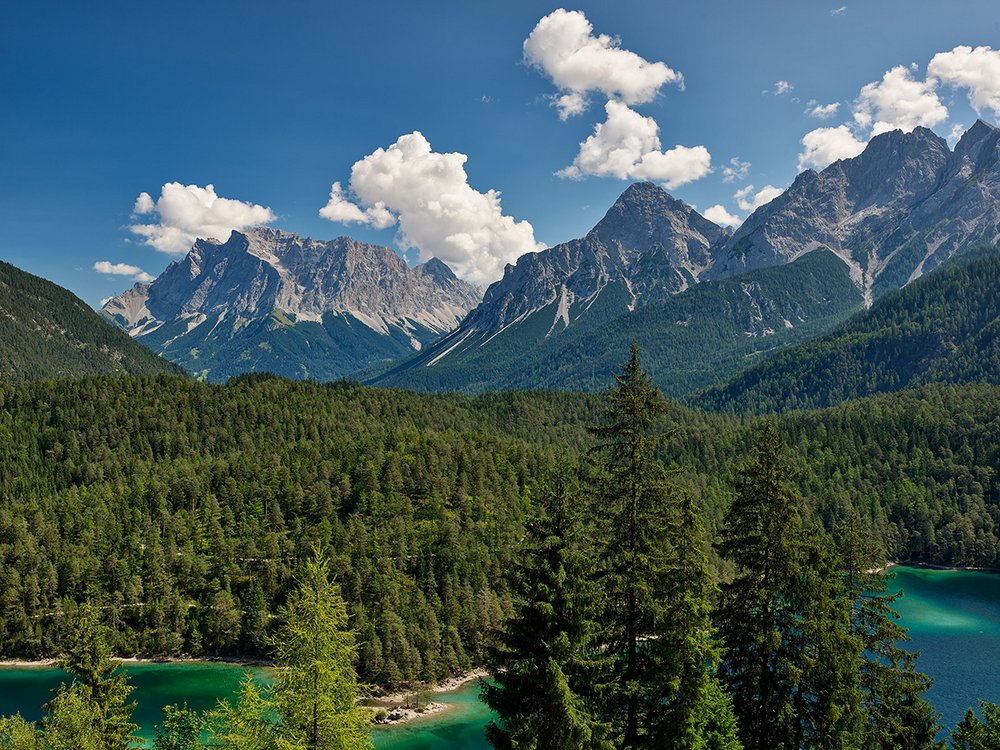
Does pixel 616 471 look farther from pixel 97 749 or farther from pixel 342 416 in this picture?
pixel 342 416

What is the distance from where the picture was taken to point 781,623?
95.0 feet

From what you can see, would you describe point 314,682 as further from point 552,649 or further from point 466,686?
point 466,686

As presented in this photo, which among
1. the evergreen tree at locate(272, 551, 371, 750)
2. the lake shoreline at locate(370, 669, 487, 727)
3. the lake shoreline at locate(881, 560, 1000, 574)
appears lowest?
the lake shoreline at locate(881, 560, 1000, 574)

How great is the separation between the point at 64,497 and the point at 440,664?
280 ft

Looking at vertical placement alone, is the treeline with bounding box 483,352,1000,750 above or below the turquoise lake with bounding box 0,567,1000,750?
above

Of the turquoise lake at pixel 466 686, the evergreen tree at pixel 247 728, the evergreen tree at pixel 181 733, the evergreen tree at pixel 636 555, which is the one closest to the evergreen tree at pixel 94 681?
the evergreen tree at pixel 181 733

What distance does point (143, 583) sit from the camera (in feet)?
348

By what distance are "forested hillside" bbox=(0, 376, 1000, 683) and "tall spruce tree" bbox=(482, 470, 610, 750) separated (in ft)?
128

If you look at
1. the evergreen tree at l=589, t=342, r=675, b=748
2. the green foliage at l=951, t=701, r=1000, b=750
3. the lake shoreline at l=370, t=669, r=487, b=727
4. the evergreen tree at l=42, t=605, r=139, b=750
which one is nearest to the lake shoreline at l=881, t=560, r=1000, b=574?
the lake shoreline at l=370, t=669, r=487, b=727

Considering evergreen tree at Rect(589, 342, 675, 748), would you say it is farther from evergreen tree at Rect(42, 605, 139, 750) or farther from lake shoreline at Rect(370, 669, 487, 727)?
lake shoreline at Rect(370, 669, 487, 727)

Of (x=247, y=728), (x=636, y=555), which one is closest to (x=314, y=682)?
(x=247, y=728)

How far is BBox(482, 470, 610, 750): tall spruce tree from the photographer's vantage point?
2231cm

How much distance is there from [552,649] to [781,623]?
1208 cm

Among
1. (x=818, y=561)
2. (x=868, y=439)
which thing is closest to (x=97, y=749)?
(x=818, y=561)
